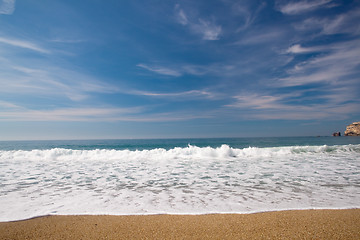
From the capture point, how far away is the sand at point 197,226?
2.78 meters

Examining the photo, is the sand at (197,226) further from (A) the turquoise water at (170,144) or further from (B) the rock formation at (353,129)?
(B) the rock formation at (353,129)

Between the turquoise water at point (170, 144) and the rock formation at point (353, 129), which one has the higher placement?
the rock formation at point (353, 129)

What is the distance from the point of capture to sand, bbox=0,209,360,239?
109 inches

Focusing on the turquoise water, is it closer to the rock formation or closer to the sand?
the sand

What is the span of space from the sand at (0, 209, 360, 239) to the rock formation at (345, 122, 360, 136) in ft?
329

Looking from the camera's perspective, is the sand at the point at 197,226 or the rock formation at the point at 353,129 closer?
the sand at the point at 197,226

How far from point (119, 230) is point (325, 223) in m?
3.48

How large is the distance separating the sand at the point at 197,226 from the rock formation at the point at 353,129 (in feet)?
329

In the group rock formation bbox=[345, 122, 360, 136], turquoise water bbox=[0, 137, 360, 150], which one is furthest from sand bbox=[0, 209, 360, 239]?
rock formation bbox=[345, 122, 360, 136]

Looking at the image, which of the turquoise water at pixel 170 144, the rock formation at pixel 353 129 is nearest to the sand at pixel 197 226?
the turquoise water at pixel 170 144

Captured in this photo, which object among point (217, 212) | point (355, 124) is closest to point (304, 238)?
point (217, 212)

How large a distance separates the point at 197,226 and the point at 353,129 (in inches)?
4068

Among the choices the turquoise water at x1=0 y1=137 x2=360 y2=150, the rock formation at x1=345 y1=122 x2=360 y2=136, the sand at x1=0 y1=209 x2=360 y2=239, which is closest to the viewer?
the sand at x1=0 y1=209 x2=360 y2=239

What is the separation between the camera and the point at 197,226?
3.05 m
